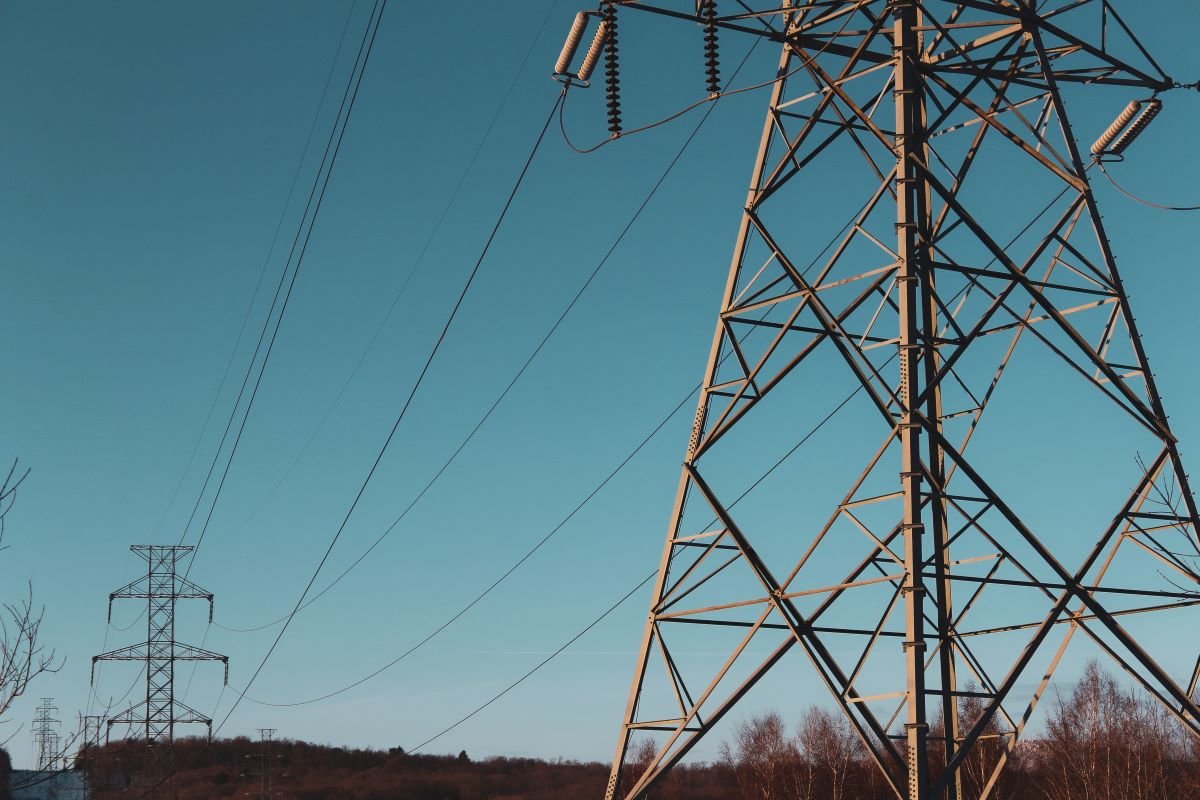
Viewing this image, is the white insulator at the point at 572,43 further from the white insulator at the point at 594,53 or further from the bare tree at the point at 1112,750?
the bare tree at the point at 1112,750

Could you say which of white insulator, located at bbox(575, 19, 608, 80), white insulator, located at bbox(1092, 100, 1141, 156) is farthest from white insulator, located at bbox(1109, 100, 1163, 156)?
white insulator, located at bbox(575, 19, 608, 80)

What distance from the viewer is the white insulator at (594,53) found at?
19011mm

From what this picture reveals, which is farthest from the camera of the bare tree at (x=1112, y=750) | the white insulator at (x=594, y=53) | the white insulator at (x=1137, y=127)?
the bare tree at (x=1112, y=750)

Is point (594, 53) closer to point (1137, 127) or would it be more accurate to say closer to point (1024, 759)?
point (1137, 127)

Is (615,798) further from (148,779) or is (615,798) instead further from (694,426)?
(148,779)

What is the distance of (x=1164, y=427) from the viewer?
18.2 metres

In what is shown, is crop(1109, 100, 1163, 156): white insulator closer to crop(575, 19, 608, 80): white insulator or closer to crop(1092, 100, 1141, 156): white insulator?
crop(1092, 100, 1141, 156): white insulator

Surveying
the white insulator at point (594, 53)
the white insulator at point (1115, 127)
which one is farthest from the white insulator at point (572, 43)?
the white insulator at point (1115, 127)

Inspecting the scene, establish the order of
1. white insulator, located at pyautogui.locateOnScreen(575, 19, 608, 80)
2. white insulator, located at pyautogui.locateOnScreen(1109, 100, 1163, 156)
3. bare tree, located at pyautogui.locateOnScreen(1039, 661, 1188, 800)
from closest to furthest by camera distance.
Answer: white insulator, located at pyautogui.locateOnScreen(575, 19, 608, 80) → white insulator, located at pyautogui.locateOnScreen(1109, 100, 1163, 156) → bare tree, located at pyautogui.locateOnScreen(1039, 661, 1188, 800)

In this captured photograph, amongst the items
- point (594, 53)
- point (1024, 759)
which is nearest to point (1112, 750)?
point (1024, 759)

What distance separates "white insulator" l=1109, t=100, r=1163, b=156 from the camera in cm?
2133

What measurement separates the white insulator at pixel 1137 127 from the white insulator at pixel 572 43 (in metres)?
9.16

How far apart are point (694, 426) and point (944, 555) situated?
14.0ft

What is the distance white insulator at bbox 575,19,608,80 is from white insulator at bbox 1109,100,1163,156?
886cm
